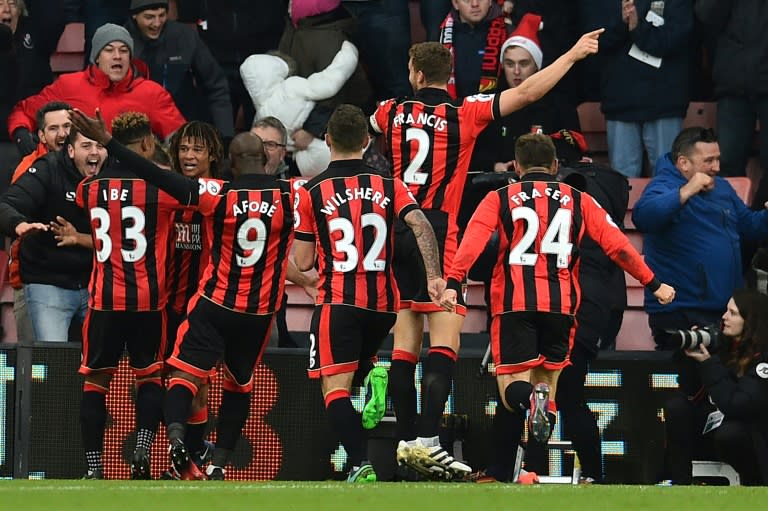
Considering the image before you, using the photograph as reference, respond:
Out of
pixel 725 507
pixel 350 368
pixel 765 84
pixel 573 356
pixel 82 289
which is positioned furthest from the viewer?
pixel 765 84

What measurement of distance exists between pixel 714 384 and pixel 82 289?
12.8ft

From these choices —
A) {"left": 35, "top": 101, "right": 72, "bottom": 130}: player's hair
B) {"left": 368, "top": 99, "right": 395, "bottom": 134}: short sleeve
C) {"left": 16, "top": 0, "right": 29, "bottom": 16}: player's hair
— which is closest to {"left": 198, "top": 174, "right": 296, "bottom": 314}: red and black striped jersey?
{"left": 368, "top": 99, "right": 395, "bottom": 134}: short sleeve

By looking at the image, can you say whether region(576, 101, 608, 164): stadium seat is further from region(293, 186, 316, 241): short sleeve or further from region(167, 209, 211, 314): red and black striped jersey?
region(293, 186, 316, 241): short sleeve

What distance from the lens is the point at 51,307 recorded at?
10945 mm

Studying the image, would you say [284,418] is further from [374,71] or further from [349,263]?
[374,71]

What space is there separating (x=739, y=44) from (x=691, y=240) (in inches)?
77.1

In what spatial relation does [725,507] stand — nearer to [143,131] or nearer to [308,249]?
[308,249]

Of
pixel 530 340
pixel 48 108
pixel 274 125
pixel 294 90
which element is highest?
pixel 294 90

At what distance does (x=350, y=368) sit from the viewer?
9.36 m

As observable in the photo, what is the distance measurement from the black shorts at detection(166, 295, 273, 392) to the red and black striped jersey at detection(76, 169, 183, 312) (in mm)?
278

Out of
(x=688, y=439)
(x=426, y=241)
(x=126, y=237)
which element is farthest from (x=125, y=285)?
→ (x=688, y=439)

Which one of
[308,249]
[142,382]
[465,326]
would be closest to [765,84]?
[465,326]

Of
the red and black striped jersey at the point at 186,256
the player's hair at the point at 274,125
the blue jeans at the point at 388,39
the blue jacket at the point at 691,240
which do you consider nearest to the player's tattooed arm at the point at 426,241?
the red and black striped jersey at the point at 186,256

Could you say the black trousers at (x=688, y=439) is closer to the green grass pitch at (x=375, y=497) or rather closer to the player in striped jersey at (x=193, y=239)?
the green grass pitch at (x=375, y=497)
